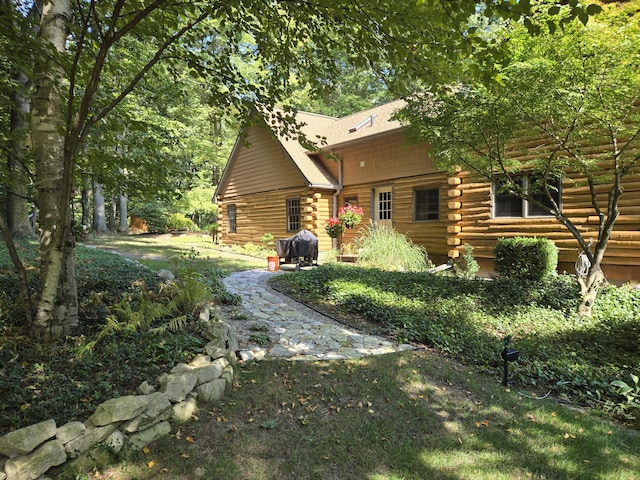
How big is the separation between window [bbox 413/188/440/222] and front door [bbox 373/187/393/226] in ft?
3.23

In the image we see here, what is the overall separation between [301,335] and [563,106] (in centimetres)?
536

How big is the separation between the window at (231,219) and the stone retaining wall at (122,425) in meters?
16.2

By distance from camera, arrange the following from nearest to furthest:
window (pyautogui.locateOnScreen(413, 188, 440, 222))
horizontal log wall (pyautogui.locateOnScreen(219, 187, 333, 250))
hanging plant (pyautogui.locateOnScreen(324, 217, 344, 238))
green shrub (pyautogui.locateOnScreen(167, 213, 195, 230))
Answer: window (pyautogui.locateOnScreen(413, 188, 440, 222))
hanging plant (pyautogui.locateOnScreen(324, 217, 344, 238))
horizontal log wall (pyautogui.locateOnScreen(219, 187, 333, 250))
green shrub (pyautogui.locateOnScreen(167, 213, 195, 230))

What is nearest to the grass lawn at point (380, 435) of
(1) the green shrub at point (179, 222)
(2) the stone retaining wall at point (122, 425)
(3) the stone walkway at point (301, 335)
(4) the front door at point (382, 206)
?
(2) the stone retaining wall at point (122, 425)

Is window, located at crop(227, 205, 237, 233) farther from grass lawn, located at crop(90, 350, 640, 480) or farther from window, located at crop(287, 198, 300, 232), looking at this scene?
grass lawn, located at crop(90, 350, 640, 480)

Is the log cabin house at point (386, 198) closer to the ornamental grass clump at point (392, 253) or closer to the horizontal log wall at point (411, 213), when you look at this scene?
the horizontal log wall at point (411, 213)

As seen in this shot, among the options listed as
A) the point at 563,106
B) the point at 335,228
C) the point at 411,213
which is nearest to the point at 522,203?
the point at 411,213

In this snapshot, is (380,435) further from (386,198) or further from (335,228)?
(386,198)

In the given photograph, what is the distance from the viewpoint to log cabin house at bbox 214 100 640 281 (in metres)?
8.33

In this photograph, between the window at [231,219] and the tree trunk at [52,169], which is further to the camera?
the window at [231,219]

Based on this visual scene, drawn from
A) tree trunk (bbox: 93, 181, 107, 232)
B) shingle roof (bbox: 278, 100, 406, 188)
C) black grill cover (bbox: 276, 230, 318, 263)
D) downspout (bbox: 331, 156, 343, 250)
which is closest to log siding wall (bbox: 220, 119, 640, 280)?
downspout (bbox: 331, 156, 343, 250)

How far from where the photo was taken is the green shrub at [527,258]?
25.9 ft

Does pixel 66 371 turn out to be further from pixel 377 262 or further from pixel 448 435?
pixel 377 262

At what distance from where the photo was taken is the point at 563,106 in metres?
5.81
